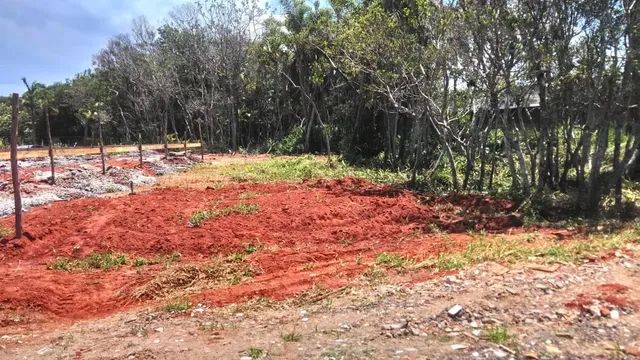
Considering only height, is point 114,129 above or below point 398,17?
below

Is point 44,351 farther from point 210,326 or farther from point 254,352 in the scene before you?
point 254,352

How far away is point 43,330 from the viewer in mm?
6594

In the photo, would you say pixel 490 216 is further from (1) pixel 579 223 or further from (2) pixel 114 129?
(2) pixel 114 129

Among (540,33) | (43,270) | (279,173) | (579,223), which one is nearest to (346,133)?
(279,173)

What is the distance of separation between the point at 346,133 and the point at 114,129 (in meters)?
37.2

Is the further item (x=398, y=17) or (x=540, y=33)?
(x=398, y=17)

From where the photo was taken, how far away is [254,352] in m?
5.19

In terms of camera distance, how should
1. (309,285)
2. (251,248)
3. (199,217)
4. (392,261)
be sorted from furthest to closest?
1. (199,217)
2. (251,248)
3. (392,261)
4. (309,285)

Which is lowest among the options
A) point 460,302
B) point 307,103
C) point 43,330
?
point 43,330

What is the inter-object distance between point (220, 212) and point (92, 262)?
3.18 meters

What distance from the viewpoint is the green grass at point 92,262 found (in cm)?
886

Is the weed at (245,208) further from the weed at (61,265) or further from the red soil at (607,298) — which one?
the red soil at (607,298)

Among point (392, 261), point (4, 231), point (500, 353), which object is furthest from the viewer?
point (4, 231)

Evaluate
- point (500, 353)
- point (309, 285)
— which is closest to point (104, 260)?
point (309, 285)
